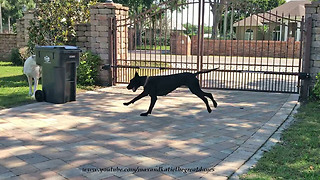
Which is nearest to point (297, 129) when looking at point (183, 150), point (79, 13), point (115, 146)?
point (183, 150)

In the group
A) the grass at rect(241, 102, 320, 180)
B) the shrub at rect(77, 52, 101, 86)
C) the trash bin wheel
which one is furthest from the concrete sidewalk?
the shrub at rect(77, 52, 101, 86)

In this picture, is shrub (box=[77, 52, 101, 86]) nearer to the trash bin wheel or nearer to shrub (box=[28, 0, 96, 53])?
shrub (box=[28, 0, 96, 53])

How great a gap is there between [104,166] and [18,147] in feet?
4.43

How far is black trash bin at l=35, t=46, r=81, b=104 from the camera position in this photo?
6879 mm

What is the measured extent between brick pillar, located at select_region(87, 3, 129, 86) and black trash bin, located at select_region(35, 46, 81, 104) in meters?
2.56

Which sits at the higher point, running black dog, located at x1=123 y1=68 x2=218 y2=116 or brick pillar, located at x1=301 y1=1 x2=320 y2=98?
brick pillar, located at x1=301 y1=1 x2=320 y2=98

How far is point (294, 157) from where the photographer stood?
4.15 m

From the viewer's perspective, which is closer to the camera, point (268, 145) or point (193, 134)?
point (268, 145)

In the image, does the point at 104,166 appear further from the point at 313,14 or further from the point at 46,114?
the point at 313,14

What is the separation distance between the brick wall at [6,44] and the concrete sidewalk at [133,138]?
38.9ft

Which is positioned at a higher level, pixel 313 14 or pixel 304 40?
pixel 313 14

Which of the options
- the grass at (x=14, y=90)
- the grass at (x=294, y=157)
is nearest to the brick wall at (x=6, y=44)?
the grass at (x=14, y=90)

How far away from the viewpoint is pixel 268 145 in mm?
4684

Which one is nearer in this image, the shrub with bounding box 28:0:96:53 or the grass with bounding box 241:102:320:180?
the grass with bounding box 241:102:320:180
